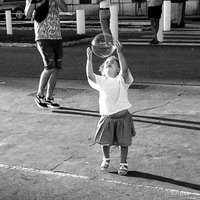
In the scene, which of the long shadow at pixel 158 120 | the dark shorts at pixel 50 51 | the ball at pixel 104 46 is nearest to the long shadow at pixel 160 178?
the ball at pixel 104 46

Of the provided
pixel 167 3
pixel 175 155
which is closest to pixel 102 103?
pixel 175 155

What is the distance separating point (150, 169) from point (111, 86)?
0.88 metres

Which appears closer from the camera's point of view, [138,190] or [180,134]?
[138,190]

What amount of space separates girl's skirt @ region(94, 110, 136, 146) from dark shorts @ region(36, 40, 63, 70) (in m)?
2.75

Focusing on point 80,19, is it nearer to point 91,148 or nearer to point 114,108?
point 91,148

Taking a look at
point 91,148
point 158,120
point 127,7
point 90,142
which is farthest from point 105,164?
point 127,7

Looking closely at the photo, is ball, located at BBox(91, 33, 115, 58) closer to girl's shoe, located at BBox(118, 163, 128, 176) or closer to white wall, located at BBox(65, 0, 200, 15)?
girl's shoe, located at BBox(118, 163, 128, 176)

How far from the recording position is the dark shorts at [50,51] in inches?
296

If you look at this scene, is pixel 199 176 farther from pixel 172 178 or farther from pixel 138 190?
pixel 138 190

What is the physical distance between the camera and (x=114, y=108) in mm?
4969

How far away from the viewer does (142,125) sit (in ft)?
21.2

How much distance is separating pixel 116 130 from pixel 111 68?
594 mm

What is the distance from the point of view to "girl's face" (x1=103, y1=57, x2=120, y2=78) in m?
4.95

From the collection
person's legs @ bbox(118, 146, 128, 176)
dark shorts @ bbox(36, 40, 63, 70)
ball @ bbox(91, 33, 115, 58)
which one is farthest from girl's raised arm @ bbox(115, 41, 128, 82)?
dark shorts @ bbox(36, 40, 63, 70)
